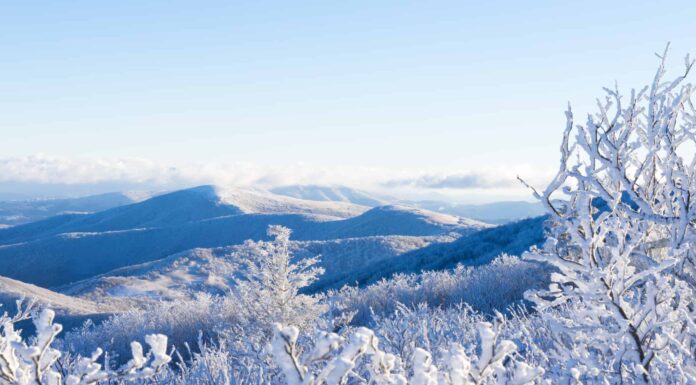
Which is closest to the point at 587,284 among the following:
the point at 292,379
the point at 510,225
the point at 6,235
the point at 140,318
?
the point at 292,379

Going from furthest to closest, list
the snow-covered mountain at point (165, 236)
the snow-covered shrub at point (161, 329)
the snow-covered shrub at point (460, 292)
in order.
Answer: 1. the snow-covered mountain at point (165, 236)
2. the snow-covered shrub at point (161, 329)
3. the snow-covered shrub at point (460, 292)

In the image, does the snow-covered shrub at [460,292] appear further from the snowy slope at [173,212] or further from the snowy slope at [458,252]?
the snowy slope at [173,212]

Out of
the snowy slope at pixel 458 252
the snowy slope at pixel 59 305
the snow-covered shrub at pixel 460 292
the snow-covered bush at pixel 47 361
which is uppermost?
the snow-covered bush at pixel 47 361

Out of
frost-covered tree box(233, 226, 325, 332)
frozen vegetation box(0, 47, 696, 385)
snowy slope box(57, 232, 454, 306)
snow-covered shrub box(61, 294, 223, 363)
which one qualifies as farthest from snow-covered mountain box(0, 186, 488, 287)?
frost-covered tree box(233, 226, 325, 332)

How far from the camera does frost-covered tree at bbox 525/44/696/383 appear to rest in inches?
85.5

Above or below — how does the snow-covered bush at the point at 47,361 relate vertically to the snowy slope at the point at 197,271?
above

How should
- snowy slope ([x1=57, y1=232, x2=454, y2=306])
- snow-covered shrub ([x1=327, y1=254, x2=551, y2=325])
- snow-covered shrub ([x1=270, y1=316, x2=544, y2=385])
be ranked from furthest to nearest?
1. snowy slope ([x1=57, y1=232, x2=454, y2=306])
2. snow-covered shrub ([x1=327, y1=254, x2=551, y2=325])
3. snow-covered shrub ([x1=270, y1=316, x2=544, y2=385])

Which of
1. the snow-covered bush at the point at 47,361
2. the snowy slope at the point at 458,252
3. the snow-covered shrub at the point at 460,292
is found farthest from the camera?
the snowy slope at the point at 458,252

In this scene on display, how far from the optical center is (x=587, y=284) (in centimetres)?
217

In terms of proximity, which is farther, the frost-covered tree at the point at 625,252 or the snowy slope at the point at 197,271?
the snowy slope at the point at 197,271

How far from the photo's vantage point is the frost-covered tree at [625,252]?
7.13 ft

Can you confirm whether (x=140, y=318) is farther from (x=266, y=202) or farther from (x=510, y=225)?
(x=266, y=202)

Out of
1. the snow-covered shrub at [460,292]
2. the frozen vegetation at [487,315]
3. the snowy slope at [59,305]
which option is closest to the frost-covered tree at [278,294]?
the frozen vegetation at [487,315]

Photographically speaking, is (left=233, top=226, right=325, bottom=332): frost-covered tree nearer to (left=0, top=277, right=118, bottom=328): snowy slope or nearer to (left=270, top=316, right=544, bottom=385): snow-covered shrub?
(left=270, top=316, right=544, bottom=385): snow-covered shrub
